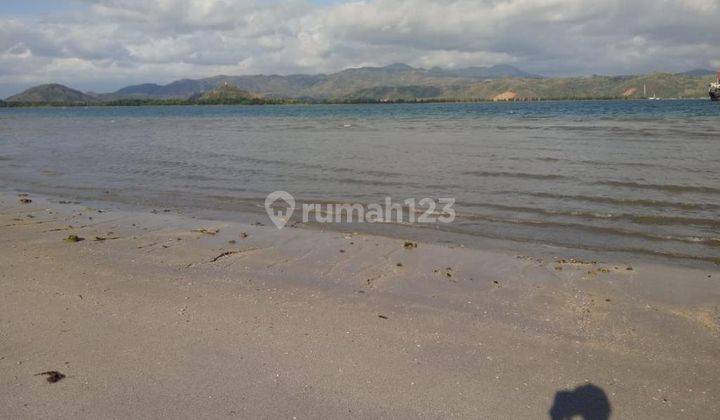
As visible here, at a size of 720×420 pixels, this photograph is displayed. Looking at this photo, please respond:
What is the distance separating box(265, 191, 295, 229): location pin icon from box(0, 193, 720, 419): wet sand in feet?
7.98

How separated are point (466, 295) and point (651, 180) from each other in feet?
39.6

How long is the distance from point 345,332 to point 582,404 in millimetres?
2763

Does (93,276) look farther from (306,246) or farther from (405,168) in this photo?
(405,168)

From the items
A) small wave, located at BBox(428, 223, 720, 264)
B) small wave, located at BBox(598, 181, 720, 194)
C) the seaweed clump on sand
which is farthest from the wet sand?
small wave, located at BBox(598, 181, 720, 194)

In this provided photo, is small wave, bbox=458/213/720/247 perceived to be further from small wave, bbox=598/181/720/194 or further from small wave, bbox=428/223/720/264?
small wave, bbox=598/181/720/194

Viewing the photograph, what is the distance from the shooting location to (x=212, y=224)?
1270cm

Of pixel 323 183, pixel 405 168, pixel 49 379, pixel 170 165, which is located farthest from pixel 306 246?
pixel 170 165

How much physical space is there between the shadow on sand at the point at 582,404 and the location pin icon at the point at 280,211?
8.25 meters

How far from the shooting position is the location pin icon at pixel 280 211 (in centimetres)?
1306

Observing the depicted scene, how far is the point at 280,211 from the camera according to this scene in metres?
14.2

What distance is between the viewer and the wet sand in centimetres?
520

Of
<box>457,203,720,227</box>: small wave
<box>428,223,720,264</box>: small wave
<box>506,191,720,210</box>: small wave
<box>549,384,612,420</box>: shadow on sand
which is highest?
<box>506,191,720,210</box>: small wave

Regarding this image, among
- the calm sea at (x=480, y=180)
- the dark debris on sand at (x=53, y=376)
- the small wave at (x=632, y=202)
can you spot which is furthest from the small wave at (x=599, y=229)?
the dark debris on sand at (x=53, y=376)

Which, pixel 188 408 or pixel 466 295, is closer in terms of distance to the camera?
pixel 188 408
